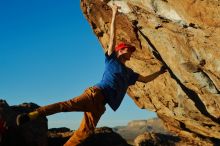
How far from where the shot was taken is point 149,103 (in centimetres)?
2045

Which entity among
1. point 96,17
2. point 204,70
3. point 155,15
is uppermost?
point 96,17

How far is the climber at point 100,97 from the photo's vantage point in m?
10.5

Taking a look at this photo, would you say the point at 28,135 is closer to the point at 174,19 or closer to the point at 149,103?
the point at 149,103

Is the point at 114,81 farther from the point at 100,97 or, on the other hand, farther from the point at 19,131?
the point at 19,131

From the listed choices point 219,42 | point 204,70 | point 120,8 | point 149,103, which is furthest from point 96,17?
point 219,42

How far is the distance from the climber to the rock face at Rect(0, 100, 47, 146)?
11671mm

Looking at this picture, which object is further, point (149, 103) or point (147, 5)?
point (149, 103)

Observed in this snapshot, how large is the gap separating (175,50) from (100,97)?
181 inches

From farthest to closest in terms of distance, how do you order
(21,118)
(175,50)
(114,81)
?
(175,50) < (114,81) < (21,118)

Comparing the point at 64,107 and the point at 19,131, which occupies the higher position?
the point at 19,131

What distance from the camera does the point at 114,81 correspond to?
449 inches

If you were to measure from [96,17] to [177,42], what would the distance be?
19.5 ft

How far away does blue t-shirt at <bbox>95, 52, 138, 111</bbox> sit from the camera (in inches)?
444

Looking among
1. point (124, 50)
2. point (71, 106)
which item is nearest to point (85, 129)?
point (71, 106)
